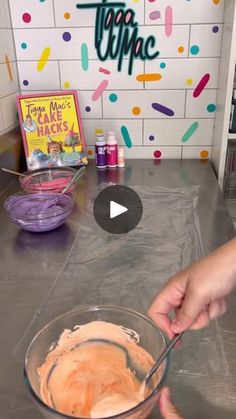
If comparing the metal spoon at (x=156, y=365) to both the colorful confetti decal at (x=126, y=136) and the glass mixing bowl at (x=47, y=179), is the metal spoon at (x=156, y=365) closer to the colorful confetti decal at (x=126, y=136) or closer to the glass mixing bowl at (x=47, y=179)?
the glass mixing bowl at (x=47, y=179)

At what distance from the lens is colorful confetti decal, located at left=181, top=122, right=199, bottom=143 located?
1.28 metres

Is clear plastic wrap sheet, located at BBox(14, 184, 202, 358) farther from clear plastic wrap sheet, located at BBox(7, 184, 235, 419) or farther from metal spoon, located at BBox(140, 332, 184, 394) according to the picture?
metal spoon, located at BBox(140, 332, 184, 394)

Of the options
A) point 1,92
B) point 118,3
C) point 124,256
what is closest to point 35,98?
point 1,92

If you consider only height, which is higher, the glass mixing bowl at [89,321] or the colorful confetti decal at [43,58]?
the colorful confetti decal at [43,58]

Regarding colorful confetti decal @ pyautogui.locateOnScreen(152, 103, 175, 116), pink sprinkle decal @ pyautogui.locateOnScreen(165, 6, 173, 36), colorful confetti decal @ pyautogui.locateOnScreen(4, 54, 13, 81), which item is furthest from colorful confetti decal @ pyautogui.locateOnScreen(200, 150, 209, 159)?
colorful confetti decal @ pyautogui.locateOnScreen(4, 54, 13, 81)

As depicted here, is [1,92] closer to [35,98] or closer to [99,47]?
[35,98]

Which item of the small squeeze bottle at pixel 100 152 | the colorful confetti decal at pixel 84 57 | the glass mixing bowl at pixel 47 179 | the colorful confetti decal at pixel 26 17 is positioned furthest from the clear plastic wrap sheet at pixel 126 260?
the colorful confetti decal at pixel 26 17

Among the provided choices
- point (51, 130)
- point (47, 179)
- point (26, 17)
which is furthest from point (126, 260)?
point (26, 17)

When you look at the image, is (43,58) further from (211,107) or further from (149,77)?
(211,107)

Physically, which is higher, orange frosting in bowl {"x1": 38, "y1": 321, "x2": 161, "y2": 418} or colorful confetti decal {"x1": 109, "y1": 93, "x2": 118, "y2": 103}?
colorful confetti decal {"x1": 109, "y1": 93, "x2": 118, "y2": 103}

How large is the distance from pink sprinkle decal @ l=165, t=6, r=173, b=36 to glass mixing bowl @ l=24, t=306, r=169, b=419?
3.02 feet
